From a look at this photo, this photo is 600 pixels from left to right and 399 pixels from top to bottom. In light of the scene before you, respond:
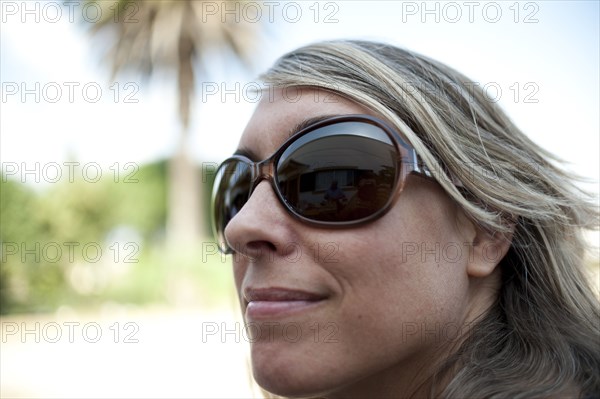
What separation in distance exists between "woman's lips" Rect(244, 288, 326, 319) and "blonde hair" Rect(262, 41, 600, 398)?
51 centimetres

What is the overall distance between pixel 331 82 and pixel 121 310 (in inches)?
821

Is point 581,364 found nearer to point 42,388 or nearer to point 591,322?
point 591,322

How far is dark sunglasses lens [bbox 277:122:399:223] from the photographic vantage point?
1872 mm

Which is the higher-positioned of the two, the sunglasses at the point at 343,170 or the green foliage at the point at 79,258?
the sunglasses at the point at 343,170

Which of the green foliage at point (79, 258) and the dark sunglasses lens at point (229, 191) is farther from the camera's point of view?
the green foliage at point (79, 258)

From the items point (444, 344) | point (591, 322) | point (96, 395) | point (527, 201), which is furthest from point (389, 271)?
point (96, 395)

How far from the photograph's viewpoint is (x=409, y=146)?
1.91 meters

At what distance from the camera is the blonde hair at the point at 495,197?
5.97 ft
